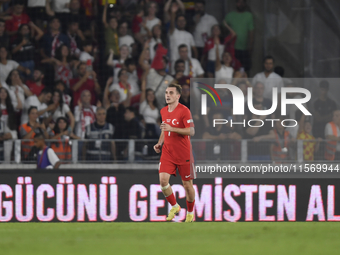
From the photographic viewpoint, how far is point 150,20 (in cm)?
963

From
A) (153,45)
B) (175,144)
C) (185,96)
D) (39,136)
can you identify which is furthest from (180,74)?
(175,144)

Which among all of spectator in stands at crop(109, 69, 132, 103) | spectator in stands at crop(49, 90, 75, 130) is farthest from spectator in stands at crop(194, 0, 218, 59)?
spectator in stands at crop(49, 90, 75, 130)

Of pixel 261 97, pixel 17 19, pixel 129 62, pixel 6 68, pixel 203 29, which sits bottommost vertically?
pixel 261 97

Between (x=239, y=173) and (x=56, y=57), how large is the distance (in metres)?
3.75

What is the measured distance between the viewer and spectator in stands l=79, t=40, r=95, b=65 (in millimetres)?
9305

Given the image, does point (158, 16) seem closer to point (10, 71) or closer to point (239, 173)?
point (10, 71)

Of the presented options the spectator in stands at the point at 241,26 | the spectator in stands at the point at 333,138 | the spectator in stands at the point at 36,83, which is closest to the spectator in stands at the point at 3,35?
the spectator in stands at the point at 36,83

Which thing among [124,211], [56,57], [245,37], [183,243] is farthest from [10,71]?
[183,243]

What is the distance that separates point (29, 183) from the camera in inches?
283

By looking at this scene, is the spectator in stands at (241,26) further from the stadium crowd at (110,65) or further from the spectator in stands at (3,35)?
the spectator in stands at (3,35)

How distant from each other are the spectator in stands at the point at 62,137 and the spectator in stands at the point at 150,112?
1010mm

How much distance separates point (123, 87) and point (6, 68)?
1.81 metres

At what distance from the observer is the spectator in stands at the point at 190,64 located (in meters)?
9.16

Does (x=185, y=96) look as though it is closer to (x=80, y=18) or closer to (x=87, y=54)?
(x=87, y=54)
